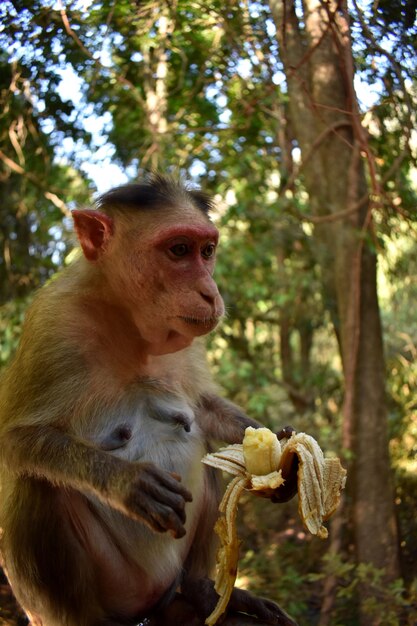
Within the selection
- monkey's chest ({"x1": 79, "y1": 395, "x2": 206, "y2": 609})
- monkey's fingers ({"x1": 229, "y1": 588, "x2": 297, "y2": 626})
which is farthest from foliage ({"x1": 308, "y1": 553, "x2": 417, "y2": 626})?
monkey's chest ({"x1": 79, "y1": 395, "x2": 206, "y2": 609})

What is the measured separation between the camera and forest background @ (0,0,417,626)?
389 centimetres

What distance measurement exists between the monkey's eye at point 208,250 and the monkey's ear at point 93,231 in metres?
0.44

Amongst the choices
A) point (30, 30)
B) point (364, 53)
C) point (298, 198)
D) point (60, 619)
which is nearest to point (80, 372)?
point (60, 619)

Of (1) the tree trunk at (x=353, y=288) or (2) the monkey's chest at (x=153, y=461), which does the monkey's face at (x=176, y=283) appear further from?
(1) the tree trunk at (x=353, y=288)

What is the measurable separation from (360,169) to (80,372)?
2876mm

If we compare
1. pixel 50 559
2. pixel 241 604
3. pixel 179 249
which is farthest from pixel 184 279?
pixel 241 604

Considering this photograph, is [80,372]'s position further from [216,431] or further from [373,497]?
[373,497]

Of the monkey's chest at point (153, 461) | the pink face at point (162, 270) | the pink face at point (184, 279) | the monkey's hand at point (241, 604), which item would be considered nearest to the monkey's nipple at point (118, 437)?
the monkey's chest at point (153, 461)

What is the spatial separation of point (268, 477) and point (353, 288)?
2.53 m

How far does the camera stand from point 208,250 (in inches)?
121

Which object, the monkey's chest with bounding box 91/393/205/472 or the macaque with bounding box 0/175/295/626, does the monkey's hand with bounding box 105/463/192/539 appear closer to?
the macaque with bounding box 0/175/295/626

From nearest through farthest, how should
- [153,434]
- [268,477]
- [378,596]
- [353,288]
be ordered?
1. [268,477]
2. [153,434]
3. [378,596]
4. [353,288]

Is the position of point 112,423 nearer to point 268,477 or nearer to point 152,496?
point 152,496

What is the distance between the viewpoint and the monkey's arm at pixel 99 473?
236cm
